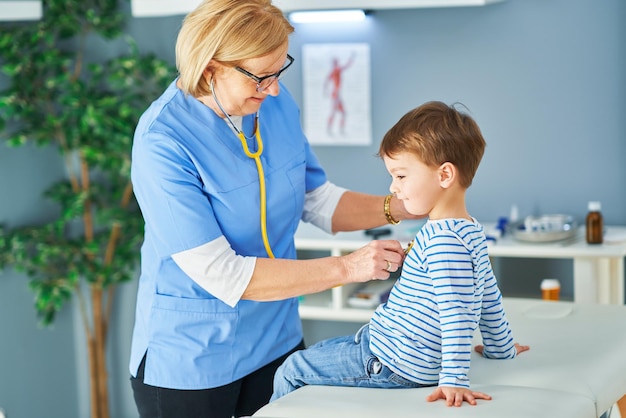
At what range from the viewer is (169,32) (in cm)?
384

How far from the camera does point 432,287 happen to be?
160 cm

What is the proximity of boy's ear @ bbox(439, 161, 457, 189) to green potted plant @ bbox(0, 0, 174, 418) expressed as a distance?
2262 mm

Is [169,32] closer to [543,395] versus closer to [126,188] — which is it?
[126,188]

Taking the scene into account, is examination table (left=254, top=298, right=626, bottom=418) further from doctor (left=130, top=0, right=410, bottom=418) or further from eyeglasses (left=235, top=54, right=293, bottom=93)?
eyeglasses (left=235, top=54, right=293, bottom=93)

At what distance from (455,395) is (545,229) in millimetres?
1734

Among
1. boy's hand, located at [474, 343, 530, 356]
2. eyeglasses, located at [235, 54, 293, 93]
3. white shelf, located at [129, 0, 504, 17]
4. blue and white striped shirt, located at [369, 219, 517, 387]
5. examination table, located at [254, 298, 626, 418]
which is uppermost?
white shelf, located at [129, 0, 504, 17]

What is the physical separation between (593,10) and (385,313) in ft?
6.42

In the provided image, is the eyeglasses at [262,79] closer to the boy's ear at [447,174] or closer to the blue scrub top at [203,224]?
the blue scrub top at [203,224]

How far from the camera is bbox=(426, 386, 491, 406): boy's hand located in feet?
5.01

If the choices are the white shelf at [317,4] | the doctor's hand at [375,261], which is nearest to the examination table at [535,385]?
the doctor's hand at [375,261]

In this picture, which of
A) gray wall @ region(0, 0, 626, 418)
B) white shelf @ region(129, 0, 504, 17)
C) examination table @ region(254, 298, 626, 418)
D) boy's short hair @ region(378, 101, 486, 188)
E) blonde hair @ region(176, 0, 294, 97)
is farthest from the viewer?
gray wall @ region(0, 0, 626, 418)

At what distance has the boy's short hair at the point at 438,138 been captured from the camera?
1.63 m

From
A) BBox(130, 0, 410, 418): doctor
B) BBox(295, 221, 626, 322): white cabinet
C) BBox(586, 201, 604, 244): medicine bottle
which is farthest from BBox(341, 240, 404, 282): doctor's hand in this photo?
BBox(586, 201, 604, 244): medicine bottle

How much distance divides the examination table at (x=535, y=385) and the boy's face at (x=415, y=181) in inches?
13.0
